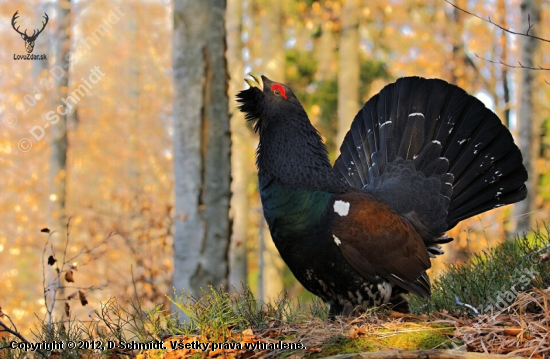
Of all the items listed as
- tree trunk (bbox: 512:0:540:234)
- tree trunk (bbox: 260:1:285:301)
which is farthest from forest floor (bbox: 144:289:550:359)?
tree trunk (bbox: 260:1:285:301)

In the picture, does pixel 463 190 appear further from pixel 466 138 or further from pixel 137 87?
pixel 137 87

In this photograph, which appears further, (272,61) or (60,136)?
(272,61)

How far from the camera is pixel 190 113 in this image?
5.88 metres

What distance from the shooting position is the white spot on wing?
4.37m

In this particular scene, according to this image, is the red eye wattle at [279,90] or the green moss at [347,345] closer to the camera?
the green moss at [347,345]

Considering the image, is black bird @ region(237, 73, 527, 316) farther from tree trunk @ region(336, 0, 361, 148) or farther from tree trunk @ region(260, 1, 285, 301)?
tree trunk @ region(260, 1, 285, 301)

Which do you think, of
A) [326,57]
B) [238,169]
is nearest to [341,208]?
[238,169]

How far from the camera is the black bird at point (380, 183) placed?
434 cm

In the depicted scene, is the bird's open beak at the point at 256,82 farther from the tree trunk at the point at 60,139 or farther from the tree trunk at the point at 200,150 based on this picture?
the tree trunk at the point at 60,139

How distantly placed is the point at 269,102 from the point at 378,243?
1.43m

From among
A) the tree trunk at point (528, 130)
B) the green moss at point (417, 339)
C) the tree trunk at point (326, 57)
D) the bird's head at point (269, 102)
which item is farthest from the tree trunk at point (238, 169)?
the green moss at point (417, 339)

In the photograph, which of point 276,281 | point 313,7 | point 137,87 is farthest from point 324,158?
point 137,87

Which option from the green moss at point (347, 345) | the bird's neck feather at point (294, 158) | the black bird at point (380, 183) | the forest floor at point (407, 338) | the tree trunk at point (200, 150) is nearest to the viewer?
the forest floor at point (407, 338)

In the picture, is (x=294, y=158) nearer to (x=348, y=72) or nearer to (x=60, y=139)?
(x=60, y=139)
